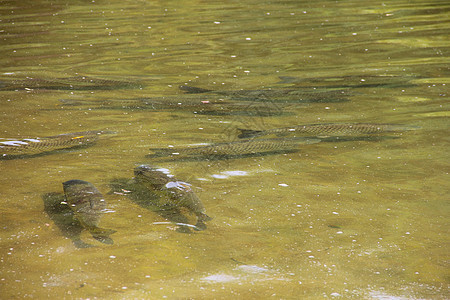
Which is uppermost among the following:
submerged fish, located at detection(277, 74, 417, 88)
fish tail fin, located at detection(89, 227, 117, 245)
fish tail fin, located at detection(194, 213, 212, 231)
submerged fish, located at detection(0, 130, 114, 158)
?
submerged fish, located at detection(277, 74, 417, 88)

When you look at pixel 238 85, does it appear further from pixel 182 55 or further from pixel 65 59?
pixel 65 59

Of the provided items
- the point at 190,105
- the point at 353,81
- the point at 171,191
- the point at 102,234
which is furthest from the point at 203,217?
the point at 353,81

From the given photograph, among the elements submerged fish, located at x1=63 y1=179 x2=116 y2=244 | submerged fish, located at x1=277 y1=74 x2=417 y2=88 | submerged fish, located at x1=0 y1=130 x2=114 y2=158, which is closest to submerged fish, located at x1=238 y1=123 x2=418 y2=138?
submerged fish, located at x1=0 y1=130 x2=114 y2=158

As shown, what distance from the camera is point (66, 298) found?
115 inches

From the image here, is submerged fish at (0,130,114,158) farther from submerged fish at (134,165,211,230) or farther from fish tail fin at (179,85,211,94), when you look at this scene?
fish tail fin at (179,85,211,94)

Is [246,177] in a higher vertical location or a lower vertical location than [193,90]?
lower

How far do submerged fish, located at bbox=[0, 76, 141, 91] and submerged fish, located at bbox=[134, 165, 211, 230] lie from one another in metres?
3.91

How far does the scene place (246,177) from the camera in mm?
4781

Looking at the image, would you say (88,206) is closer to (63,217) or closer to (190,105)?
(63,217)

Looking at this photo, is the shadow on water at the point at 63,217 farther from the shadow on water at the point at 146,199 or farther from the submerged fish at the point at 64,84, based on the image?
the submerged fish at the point at 64,84

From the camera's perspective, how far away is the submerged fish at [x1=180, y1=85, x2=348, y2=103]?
23.5ft

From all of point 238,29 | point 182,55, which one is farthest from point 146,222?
point 238,29

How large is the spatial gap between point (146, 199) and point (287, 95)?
3.58 metres

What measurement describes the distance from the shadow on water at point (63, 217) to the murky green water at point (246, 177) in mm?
62
